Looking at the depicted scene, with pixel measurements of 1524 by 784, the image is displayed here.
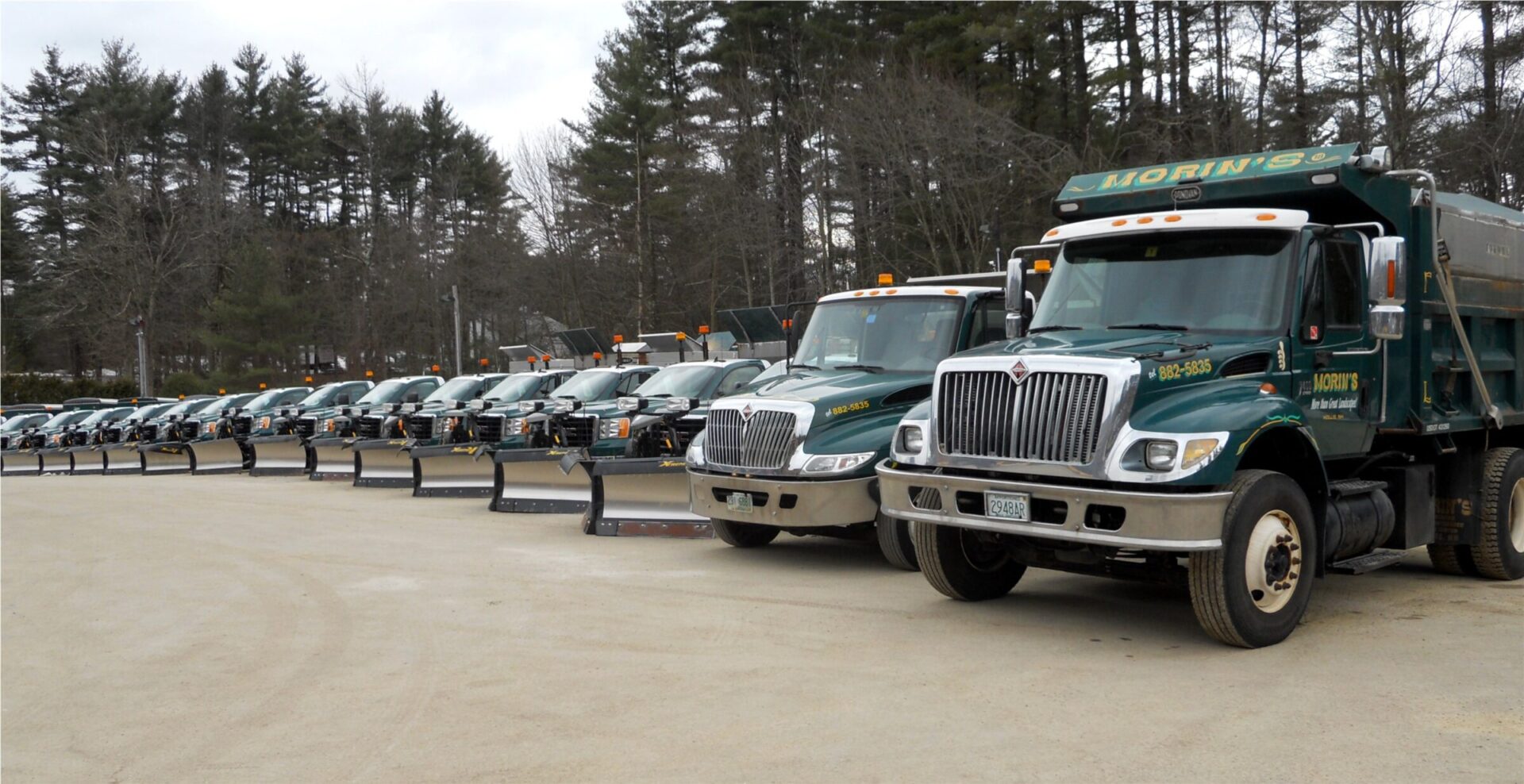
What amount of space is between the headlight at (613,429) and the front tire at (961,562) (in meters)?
7.54

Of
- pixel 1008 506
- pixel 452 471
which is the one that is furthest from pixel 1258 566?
pixel 452 471

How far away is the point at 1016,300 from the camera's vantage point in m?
8.77

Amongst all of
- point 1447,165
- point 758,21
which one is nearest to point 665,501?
point 1447,165

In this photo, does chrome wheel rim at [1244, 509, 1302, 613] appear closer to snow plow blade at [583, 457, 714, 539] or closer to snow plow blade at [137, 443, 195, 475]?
snow plow blade at [583, 457, 714, 539]

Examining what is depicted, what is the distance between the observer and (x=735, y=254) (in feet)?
137

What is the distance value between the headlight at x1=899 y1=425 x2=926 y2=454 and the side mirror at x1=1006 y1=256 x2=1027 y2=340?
125 centimetres

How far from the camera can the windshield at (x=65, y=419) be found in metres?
32.8

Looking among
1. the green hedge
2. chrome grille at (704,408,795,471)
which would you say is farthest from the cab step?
the green hedge

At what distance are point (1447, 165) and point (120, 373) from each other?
6000 centimetres

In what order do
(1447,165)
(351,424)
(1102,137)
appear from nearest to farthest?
(351,424), (1447,165), (1102,137)

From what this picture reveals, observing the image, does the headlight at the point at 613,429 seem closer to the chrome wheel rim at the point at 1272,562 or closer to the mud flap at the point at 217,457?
the chrome wheel rim at the point at 1272,562

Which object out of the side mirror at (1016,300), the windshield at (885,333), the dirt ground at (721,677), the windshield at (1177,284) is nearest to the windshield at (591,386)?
the windshield at (885,333)

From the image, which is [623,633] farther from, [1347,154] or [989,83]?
[989,83]

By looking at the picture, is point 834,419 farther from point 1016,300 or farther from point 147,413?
point 147,413
